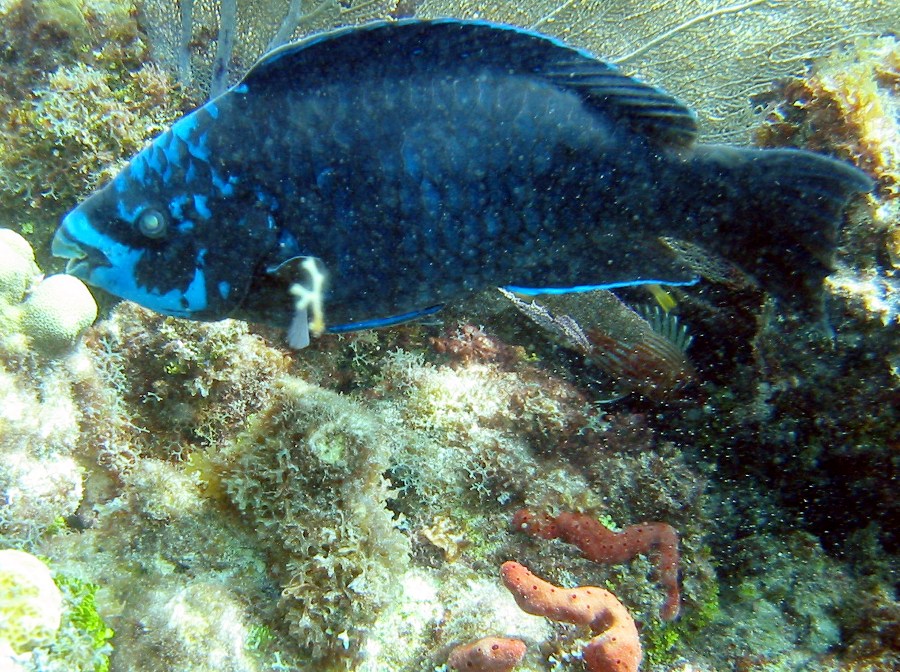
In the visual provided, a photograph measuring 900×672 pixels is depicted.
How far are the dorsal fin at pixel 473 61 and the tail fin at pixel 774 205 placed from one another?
0.21 m

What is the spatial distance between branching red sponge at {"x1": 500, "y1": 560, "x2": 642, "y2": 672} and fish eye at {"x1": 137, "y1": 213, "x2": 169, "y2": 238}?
2.34 m

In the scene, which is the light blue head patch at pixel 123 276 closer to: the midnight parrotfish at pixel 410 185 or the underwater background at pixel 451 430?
the midnight parrotfish at pixel 410 185

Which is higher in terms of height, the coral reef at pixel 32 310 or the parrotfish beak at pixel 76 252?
the parrotfish beak at pixel 76 252

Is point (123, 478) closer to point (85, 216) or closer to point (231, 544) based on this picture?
point (231, 544)

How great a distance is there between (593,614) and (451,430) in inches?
52.1

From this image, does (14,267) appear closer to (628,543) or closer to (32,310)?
(32,310)

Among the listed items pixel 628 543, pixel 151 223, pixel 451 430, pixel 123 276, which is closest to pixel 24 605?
pixel 123 276

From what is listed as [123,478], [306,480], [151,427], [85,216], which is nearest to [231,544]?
[306,480]

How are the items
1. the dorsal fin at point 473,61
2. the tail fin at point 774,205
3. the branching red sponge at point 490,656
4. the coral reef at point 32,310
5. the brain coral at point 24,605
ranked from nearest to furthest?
1. the dorsal fin at point 473,61
2. the tail fin at point 774,205
3. the brain coral at point 24,605
4. the branching red sponge at point 490,656
5. the coral reef at point 32,310

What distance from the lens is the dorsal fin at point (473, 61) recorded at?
5.39 ft

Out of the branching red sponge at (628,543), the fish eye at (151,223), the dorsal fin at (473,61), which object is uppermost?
the dorsal fin at (473,61)

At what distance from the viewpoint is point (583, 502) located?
328cm

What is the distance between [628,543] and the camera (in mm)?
3107

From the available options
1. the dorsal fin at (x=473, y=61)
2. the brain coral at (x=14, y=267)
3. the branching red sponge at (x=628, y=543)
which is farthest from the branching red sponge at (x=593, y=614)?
the brain coral at (x=14, y=267)
